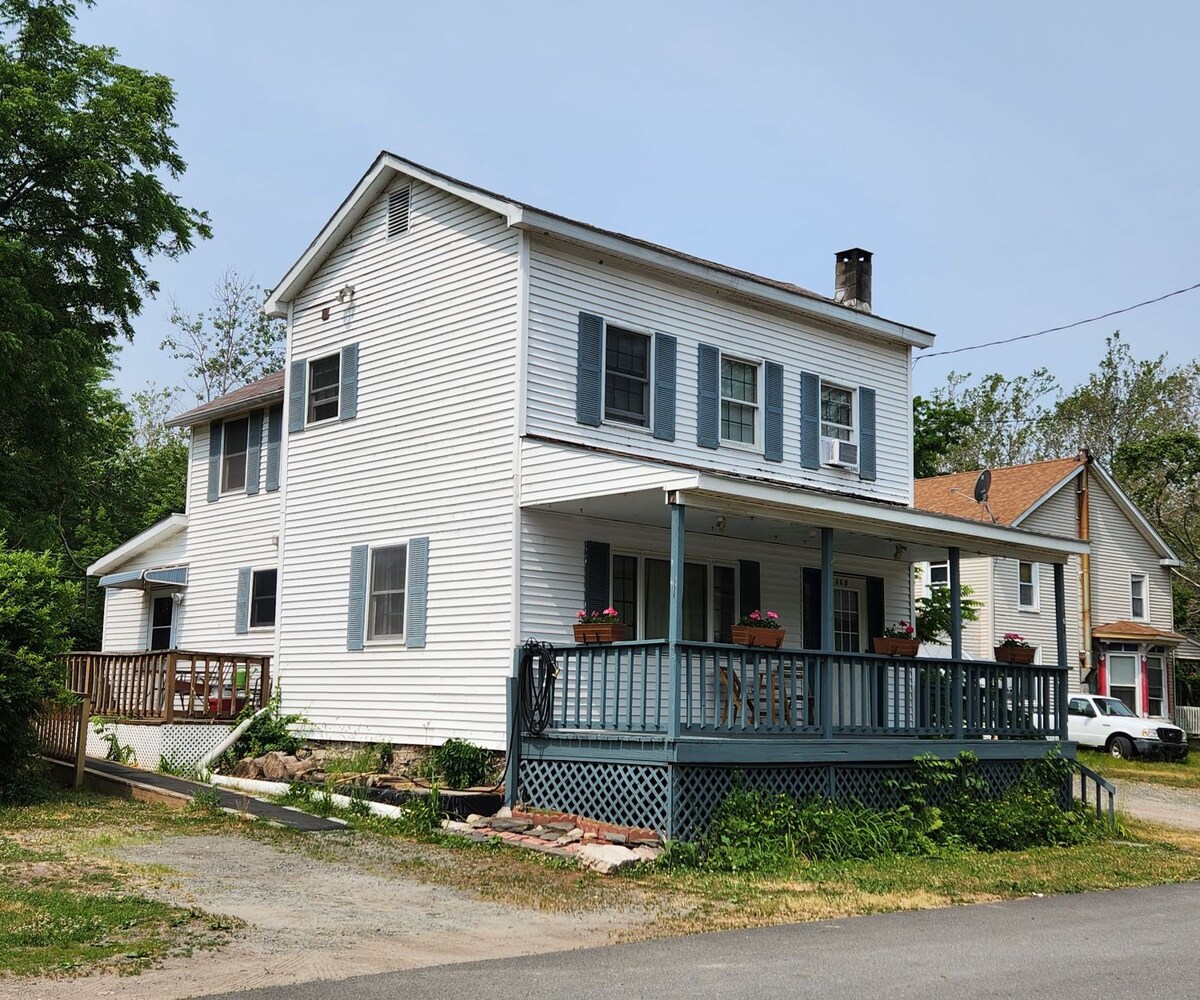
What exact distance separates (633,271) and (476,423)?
2.98 metres

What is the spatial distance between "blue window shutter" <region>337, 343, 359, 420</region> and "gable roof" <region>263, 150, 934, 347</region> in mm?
1658

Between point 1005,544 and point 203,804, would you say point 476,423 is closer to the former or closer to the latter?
point 203,804

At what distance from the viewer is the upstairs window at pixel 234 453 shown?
22562 mm

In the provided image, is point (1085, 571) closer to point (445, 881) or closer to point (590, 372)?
point (590, 372)

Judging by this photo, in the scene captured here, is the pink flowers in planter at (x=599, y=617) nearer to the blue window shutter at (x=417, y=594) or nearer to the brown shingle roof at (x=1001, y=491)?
the blue window shutter at (x=417, y=594)

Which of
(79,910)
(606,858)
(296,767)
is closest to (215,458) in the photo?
(296,767)

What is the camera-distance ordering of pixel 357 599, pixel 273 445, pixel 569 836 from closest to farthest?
pixel 569 836
pixel 357 599
pixel 273 445

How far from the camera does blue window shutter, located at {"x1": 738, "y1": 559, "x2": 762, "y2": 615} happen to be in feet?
58.7

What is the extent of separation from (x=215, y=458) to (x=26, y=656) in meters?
8.49

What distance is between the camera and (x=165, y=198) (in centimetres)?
2802

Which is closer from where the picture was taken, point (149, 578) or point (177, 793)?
point (177, 793)

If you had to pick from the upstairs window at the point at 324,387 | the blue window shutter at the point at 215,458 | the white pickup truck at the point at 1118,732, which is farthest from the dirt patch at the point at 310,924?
the white pickup truck at the point at 1118,732

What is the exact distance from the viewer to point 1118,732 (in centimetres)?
3100

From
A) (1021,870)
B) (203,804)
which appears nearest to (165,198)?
(203,804)
